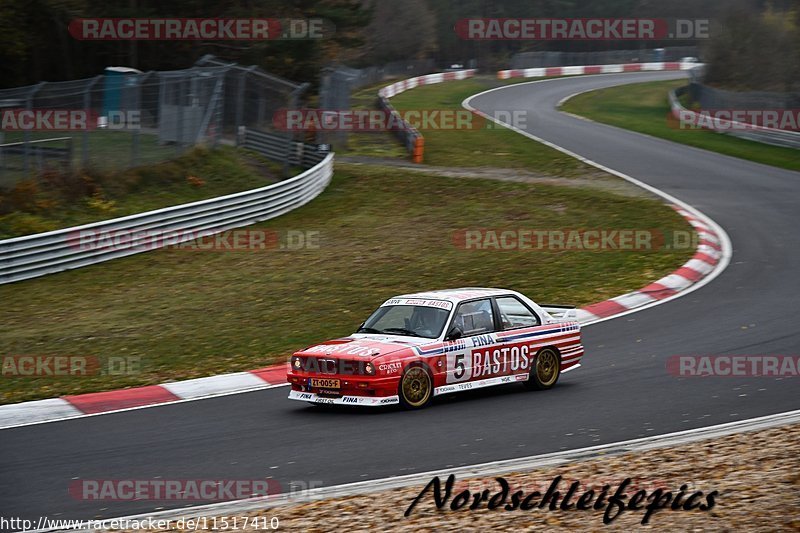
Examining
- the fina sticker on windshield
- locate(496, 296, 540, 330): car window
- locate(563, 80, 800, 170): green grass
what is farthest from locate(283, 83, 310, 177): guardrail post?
locate(496, 296, 540, 330): car window

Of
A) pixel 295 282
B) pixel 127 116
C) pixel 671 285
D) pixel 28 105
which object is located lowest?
pixel 295 282

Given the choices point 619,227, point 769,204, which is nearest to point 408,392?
point 619,227

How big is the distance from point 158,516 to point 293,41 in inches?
1344

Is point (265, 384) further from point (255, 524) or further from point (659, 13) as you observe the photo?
point (659, 13)

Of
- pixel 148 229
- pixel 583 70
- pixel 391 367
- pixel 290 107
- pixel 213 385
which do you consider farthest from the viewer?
pixel 583 70

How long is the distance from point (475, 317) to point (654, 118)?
1375 inches

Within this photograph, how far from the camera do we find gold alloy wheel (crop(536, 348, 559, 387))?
11180 millimetres

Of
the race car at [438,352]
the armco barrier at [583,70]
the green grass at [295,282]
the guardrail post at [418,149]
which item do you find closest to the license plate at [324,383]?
the race car at [438,352]

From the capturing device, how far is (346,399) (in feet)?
32.7

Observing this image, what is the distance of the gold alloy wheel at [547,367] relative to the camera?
11180 mm

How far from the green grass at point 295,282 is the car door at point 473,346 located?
10.9 ft

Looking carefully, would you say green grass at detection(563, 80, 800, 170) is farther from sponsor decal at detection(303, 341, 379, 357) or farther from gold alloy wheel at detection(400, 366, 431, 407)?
sponsor decal at detection(303, 341, 379, 357)

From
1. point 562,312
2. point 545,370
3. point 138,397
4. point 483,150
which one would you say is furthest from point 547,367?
point 483,150

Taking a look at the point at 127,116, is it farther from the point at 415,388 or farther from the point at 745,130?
the point at 745,130
